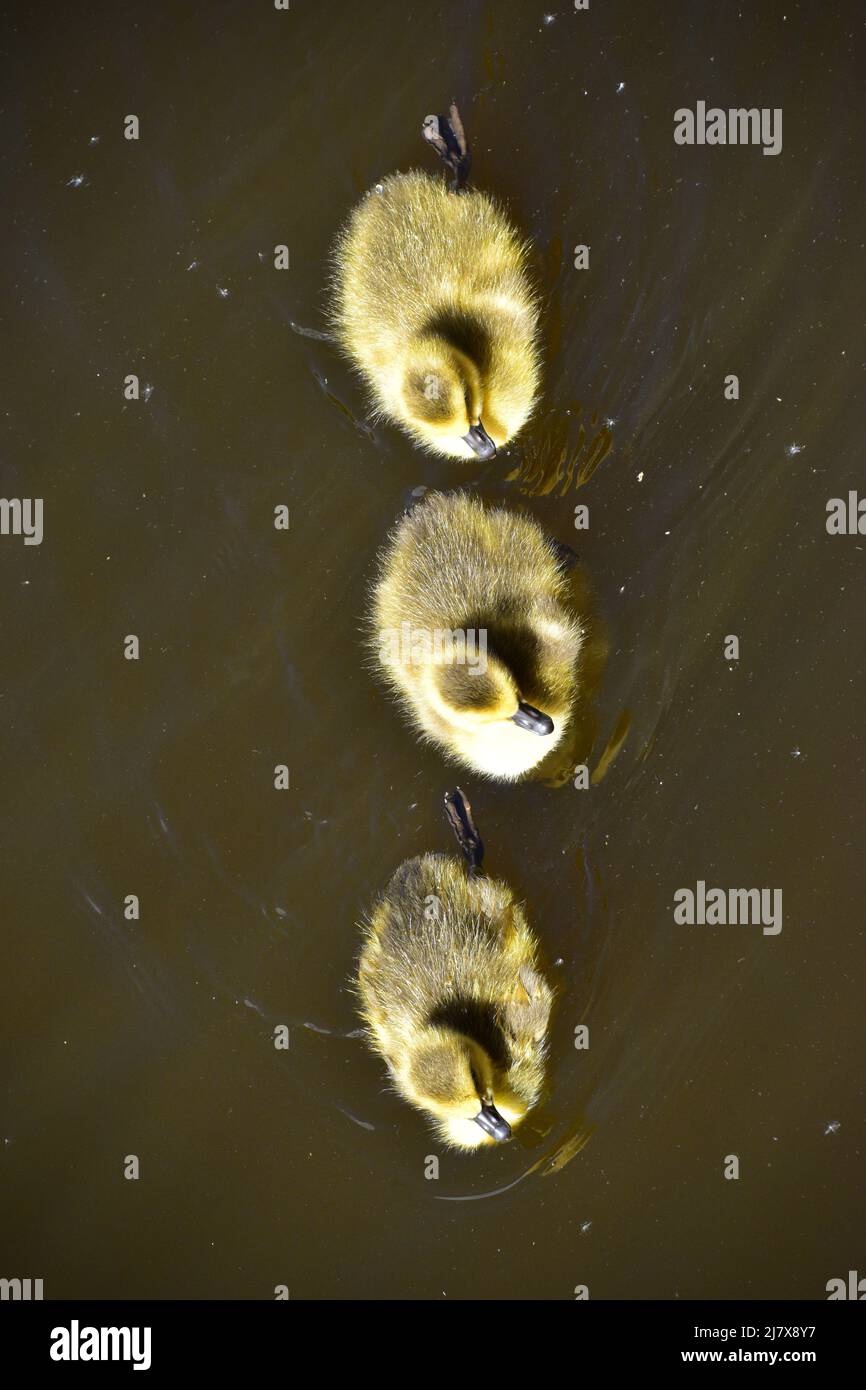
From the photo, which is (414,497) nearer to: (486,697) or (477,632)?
(477,632)

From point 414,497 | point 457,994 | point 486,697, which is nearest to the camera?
point 486,697

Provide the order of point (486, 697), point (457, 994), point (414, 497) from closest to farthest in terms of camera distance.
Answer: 1. point (486, 697)
2. point (457, 994)
3. point (414, 497)

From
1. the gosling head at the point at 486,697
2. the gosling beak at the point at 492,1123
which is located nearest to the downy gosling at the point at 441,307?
the gosling head at the point at 486,697

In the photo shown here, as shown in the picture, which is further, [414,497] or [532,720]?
[414,497]

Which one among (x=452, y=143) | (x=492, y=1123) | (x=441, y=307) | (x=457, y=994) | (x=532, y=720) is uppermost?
(x=452, y=143)

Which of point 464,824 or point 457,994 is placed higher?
point 464,824

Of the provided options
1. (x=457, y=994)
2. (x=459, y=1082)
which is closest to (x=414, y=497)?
(x=457, y=994)
